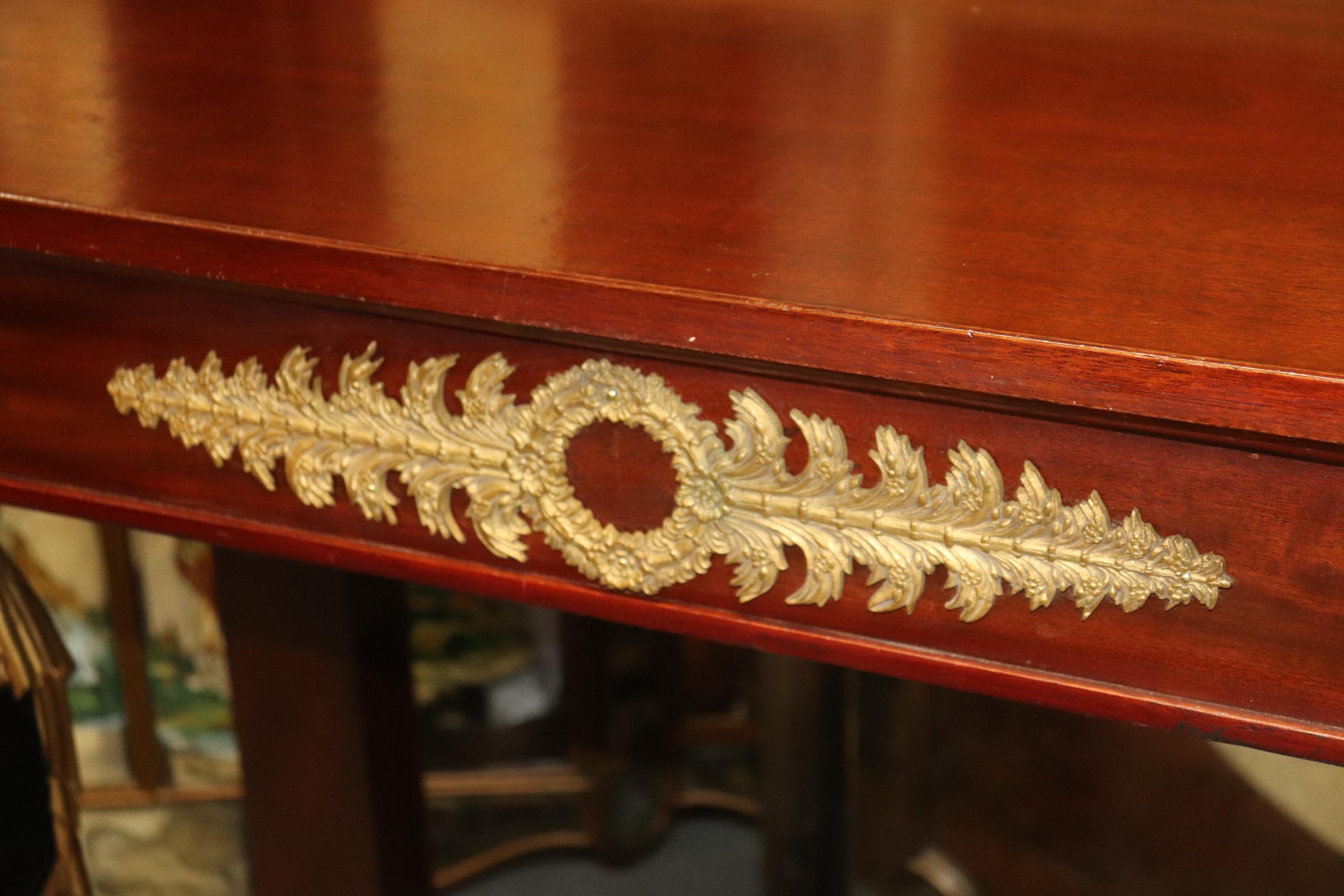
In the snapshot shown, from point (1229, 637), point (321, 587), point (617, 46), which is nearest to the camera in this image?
point (1229, 637)

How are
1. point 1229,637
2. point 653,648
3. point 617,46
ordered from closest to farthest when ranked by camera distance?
point 1229,637 < point 617,46 < point 653,648

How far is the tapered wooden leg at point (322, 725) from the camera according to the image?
918 millimetres

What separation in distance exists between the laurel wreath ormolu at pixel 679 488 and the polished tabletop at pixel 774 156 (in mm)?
45

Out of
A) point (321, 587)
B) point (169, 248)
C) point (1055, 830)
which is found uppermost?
point (169, 248)

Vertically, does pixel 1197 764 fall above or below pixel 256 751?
below

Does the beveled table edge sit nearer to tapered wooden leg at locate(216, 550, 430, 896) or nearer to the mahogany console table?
the mahogany console table

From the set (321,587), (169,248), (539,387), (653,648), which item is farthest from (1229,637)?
(653,648)

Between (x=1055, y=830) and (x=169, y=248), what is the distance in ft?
3.37

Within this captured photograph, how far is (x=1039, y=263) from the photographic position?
45 centimetres

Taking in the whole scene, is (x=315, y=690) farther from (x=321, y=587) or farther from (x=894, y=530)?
(x=894, y=530)

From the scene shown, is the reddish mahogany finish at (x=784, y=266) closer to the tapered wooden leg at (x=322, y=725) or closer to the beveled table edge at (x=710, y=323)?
the beveled table edge at (x=710, y=323)

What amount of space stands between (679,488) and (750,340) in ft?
0.27

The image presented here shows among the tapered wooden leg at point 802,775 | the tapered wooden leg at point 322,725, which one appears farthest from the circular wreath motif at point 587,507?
the tapered wooden leg at point 802,775

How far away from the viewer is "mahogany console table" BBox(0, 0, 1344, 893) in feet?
1.40
